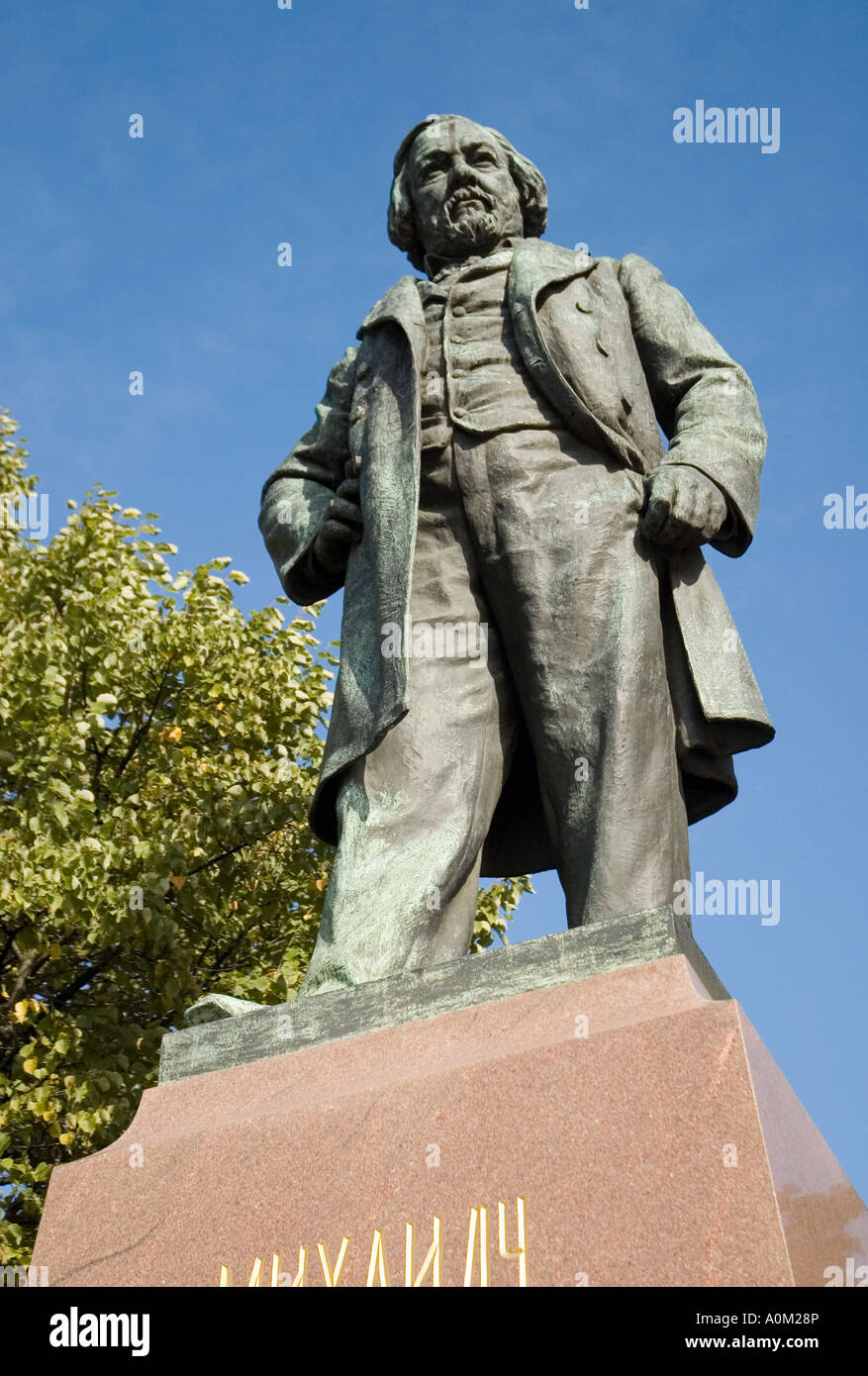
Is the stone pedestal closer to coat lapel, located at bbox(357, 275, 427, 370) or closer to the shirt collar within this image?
coat lapel, located at bbox(357, 275, 427, 370)

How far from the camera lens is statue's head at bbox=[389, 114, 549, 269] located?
6.67m

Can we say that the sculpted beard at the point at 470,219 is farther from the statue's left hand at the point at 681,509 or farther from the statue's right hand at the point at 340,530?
the statue's left hand at the point at 681,509

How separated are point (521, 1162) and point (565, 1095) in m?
0.19

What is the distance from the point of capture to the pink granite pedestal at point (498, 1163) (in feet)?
12.7

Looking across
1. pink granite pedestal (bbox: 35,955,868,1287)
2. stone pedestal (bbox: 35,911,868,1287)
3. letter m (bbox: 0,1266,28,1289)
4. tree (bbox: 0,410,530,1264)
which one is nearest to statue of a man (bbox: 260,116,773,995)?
stone pedestal (bbox: 35,911,868,1287)

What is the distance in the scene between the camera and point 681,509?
5703 millimetres

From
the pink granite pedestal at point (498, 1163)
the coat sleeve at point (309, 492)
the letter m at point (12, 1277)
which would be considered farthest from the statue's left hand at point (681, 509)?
the letter m at point (12, 1277)

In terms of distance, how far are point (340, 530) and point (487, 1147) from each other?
2.64 meters

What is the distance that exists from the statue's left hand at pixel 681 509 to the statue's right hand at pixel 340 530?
104 centimetres

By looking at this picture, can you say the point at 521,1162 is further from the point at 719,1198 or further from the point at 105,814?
the point at 105,814

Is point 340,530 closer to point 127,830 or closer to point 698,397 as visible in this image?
point 698,397

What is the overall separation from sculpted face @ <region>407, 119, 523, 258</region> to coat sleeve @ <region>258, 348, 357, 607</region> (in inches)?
22.7

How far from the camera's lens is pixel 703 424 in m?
6.07

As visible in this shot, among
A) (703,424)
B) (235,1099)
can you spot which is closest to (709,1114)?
(235,1099)
